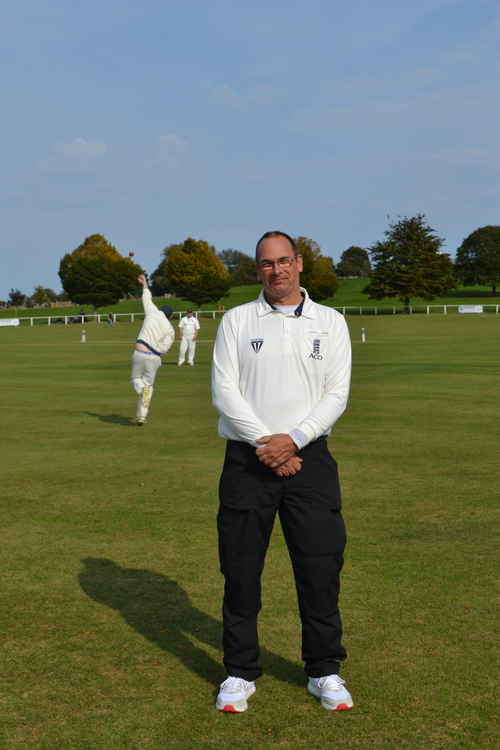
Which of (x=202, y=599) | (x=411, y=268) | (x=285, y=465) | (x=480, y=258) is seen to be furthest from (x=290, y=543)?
(x=480, y=258)

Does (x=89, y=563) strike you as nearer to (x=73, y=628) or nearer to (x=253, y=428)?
(x=73, y=628)

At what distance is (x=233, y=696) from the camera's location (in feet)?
14.1

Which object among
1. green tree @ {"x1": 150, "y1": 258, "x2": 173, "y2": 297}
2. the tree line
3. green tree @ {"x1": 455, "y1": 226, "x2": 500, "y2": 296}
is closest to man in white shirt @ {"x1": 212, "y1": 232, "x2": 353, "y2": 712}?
the tree line

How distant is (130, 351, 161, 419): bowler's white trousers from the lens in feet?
48.9

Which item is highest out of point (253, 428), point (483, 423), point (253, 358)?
point (253, 358)

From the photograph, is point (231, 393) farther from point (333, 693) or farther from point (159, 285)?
point (159, 285)

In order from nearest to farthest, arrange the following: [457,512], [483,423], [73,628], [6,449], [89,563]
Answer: [73,628] < [89,563] < [457,512] < [6,449] < [483,423]

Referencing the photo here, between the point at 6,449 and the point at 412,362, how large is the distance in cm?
2027

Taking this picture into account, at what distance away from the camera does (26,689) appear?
454cm

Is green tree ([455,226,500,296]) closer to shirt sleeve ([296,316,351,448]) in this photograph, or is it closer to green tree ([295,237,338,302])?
green tree ([295,237,338,302])

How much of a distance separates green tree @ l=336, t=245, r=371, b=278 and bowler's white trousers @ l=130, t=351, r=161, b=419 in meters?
172

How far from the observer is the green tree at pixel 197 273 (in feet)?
363

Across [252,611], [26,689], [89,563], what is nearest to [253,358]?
[252,611]

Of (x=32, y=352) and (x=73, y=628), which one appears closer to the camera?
(x=73, y=628)
